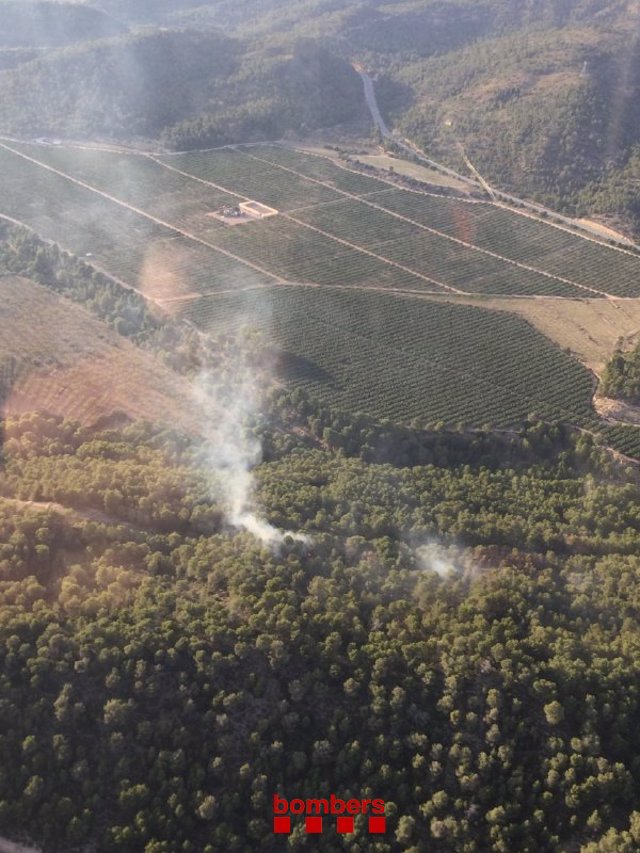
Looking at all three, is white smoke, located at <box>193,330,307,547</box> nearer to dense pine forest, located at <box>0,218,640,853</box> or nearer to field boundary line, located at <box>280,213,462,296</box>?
dense pine forest, located at <box>0,218,640,853</box>

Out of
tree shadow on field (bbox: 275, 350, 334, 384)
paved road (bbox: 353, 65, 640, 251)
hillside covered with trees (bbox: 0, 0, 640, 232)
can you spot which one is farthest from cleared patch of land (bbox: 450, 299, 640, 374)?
tree shadow on field (bbox: 275, 350, 334, 384)

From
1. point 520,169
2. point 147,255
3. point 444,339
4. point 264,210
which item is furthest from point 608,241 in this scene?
point 147,255

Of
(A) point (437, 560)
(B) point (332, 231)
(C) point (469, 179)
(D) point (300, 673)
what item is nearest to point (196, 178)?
(B) point (332, 231)

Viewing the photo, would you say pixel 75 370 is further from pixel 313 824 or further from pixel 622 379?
pixel 622 379

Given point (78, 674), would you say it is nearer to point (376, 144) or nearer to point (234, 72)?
point (376, 144)

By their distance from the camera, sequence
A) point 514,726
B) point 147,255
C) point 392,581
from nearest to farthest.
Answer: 1. point 514,726
2. point 392,581
3. point 147,255

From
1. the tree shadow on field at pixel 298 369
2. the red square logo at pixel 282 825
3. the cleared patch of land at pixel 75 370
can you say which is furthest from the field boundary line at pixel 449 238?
the red square logo at pixel 282 825

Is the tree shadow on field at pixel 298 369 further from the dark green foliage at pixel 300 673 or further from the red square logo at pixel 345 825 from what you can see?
the red square logo at pixel 345 825

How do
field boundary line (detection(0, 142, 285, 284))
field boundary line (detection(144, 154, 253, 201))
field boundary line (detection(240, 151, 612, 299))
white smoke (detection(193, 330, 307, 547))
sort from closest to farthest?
white smoke (detection(193, 330, 307, 547))
field boundary line (detection(240, 151, 612, 299))
field boundary line (detection(0, 142, 285, 284))
field boundary line (detection(144, 154, 253, 201))
